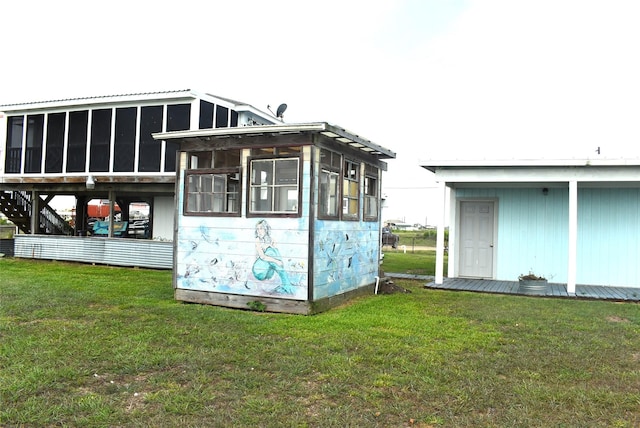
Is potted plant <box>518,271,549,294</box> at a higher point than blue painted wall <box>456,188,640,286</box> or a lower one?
lower

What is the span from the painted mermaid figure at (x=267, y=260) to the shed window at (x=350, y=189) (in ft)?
5.21

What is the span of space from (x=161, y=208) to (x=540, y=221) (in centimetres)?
1089

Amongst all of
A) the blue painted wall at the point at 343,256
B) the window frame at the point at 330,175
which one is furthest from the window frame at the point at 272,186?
the blue painted wall at the point at 343,256

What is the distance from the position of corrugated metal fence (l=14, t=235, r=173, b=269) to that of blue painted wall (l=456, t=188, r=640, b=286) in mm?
8484

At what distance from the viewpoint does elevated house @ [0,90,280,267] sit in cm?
1373

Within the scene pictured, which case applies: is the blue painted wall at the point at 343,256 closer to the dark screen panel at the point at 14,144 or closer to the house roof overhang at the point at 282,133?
the house roof overhang at the point at 282,133

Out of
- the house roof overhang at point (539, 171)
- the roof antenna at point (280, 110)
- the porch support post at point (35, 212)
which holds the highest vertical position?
the roof antenna at point (280, 110)

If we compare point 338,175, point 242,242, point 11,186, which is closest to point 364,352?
point 242,242

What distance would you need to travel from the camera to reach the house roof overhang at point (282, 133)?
7406 mm

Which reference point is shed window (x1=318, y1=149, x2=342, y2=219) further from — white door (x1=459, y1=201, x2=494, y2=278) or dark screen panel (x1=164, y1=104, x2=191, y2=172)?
dark screen panel (x1=164, y1=104, x2=191, y2=172)

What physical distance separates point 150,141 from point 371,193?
714 cm

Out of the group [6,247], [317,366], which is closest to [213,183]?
[317,366]

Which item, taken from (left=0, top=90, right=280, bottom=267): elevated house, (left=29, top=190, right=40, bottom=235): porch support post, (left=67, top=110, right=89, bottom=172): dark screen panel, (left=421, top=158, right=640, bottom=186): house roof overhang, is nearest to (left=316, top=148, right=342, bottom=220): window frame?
(left=421, top=158, right=640, bottom=186): house roof overhang

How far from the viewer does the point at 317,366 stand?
15.8ft
